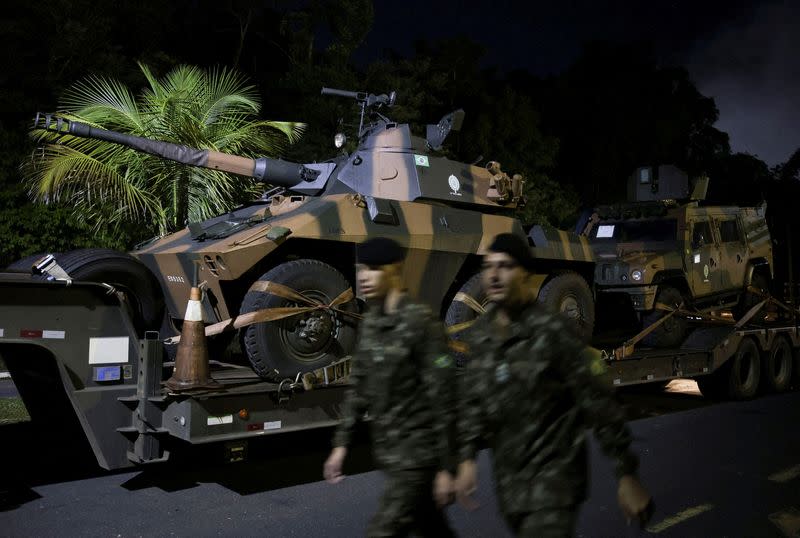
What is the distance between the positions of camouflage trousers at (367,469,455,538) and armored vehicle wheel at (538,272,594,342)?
5.83m

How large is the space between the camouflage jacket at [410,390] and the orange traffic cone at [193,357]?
8.63 feet

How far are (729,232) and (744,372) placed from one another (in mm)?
2232

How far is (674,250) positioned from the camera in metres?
11.5

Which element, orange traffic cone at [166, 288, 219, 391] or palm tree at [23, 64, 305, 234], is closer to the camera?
orange traffic cone at [166, 288, 219, 391]

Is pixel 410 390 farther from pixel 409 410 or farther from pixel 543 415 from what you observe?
pixel 543 415

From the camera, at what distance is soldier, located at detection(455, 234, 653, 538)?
2936 millimetres

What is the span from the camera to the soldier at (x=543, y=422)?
9.63 ft

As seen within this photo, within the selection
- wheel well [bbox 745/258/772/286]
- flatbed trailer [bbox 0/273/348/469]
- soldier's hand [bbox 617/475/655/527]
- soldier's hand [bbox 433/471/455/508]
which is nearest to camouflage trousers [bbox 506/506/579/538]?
soldier's hand [bbox 617/475/655/527]

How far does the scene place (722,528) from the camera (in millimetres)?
5535

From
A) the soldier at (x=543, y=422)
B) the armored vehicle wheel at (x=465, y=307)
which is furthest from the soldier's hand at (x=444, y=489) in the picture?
the armored vehicle wheel at (x=465, y=307)

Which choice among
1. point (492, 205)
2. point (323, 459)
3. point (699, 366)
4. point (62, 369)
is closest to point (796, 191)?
point (699, 366)

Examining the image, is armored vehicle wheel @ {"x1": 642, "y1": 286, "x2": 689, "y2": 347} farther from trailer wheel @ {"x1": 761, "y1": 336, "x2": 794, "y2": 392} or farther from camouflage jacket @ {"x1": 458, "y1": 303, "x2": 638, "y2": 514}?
camouflage jacket @ {"x1": 458, "y1": 303, "x2": 638, "y2": 514}

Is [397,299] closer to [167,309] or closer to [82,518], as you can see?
[82,518]

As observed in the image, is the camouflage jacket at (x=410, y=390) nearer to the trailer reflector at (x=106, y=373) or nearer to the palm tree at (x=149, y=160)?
the trailer reflector at (x=106, y=373)
